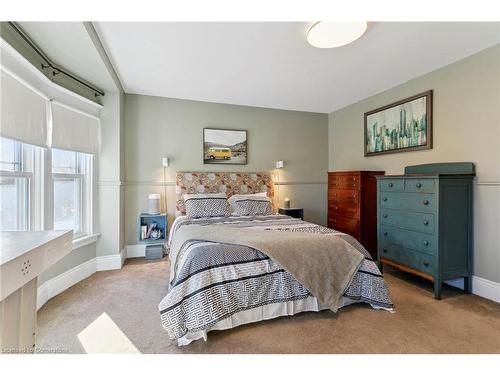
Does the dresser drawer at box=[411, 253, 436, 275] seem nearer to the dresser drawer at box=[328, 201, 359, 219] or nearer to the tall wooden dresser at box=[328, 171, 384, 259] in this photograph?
the tall wooden dresser at box=[328, 171, 384, 259]

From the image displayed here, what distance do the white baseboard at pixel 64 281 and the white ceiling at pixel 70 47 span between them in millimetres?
2149

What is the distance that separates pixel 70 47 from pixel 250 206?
102 inches

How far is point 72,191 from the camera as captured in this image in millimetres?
2920

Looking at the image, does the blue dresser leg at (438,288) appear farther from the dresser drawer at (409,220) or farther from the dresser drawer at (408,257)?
the dresser drawer at (409,220)

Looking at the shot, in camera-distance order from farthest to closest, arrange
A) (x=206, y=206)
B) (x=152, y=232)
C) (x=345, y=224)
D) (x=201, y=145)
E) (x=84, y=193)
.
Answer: (x=201, y=145), (x=345, y=224), (x=152, y=232), (x=206, y=206), (x=84, y=193)

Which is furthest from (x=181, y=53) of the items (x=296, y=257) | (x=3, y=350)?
(x=3, y=350)

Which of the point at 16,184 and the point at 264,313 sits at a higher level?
the point at 16,184

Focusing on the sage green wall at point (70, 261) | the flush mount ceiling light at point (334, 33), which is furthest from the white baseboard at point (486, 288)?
the sage green wall at point (70, 261)

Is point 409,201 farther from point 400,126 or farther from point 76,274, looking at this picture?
point 76,274

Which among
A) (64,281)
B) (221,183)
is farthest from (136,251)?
(221,183)

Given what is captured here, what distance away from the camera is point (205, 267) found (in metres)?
1.79

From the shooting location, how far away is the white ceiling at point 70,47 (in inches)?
72.8

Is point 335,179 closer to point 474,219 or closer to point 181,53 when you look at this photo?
point 474,219

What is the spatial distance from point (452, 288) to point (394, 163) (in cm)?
164
